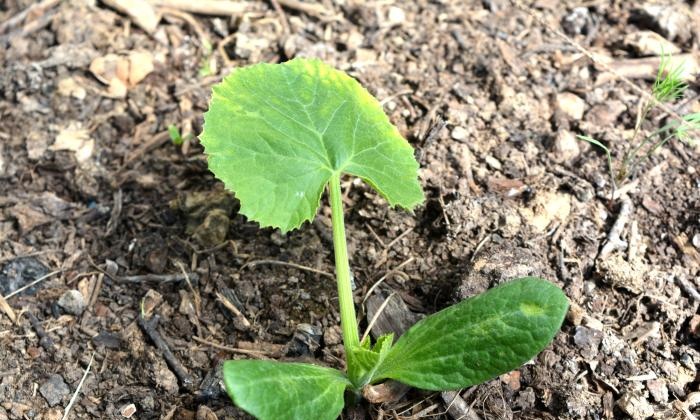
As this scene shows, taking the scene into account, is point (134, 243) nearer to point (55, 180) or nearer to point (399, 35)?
point (55, 180)

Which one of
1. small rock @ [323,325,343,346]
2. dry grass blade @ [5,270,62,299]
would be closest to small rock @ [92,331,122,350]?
dry grass blade @ [5,270,62,299]

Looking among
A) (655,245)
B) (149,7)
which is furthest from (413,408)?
(149,7)

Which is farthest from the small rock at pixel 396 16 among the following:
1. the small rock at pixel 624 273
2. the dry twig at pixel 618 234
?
the small rock at pixel 624 273

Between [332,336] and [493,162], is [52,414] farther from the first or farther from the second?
[493,162]

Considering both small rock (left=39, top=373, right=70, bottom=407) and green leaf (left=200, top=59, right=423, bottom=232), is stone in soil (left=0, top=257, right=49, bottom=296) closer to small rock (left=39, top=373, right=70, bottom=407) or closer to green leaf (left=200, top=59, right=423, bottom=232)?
small rock (left=39, top=373, right=70, bottom=407)

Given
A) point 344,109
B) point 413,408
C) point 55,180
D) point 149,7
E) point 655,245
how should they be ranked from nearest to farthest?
1. point 413,408
2. point 344,109
3. point 655,245
4. point 55,180
5. point 149,7

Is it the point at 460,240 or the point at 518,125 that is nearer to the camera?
the point at 460,240

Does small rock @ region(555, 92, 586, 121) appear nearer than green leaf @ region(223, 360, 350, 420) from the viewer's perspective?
No
